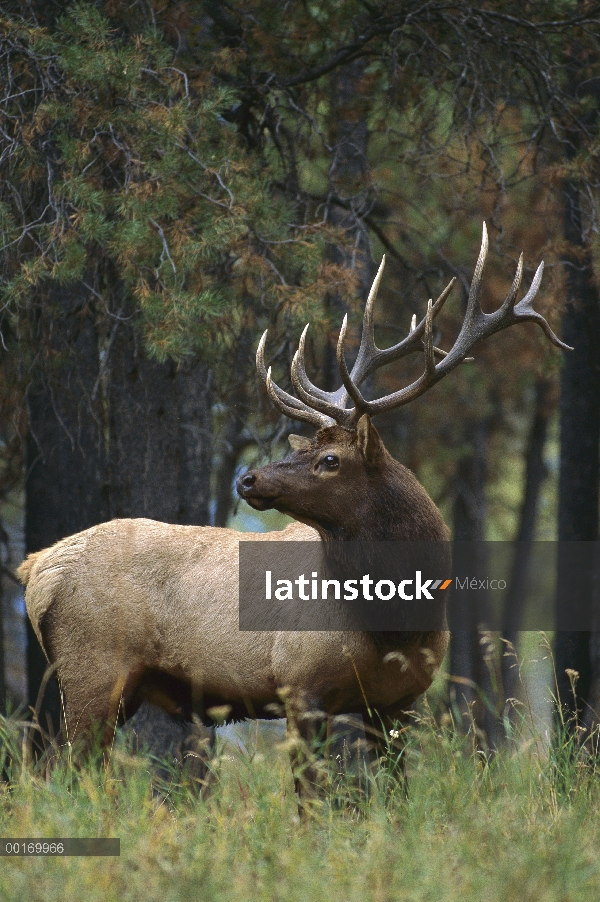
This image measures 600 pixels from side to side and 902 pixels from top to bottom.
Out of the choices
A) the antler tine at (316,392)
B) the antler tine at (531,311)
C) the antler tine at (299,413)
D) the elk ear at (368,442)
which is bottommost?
the elk ear at (368,442)

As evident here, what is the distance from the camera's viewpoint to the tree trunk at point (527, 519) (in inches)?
491

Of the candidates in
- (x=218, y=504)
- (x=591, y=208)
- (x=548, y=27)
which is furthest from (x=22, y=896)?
(x=218, y=504)

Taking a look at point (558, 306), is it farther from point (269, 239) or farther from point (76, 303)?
point (76, 303)

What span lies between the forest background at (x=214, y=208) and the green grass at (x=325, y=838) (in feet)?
2.02

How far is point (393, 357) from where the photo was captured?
5727mm

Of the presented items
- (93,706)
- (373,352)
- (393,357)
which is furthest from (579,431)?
(93,706)

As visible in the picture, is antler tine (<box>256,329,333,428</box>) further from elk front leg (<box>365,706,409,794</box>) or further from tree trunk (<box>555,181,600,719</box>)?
tree trunk (<box>555,181,600,719</box>)

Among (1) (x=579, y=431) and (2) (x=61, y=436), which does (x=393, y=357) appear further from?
(2) (x=61, y=436)

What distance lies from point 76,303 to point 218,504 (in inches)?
225

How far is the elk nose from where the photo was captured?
4984mm

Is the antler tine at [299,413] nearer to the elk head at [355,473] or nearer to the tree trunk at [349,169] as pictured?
the elk head at [355,473]

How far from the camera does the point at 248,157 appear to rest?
22.0 feet

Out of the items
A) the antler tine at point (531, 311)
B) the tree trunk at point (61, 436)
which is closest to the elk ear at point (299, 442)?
the antler tine at point (531, 311)

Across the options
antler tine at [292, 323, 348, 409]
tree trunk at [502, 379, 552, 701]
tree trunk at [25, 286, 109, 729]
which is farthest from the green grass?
tree trunk at [502, 379, 552, 701]
